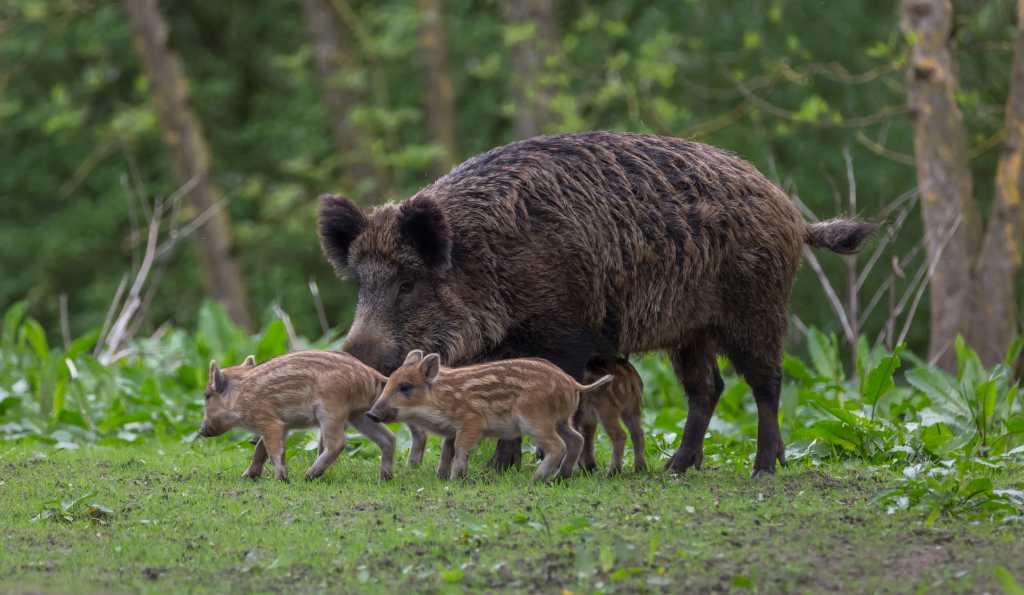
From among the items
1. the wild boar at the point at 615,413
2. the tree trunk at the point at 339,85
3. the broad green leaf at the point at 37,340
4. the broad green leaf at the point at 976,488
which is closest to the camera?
the broad green leaf at the point at 976,488

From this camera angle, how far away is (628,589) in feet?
19.2

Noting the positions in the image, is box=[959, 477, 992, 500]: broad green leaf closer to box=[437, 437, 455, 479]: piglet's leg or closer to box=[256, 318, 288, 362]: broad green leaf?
Result: box=[437, 437, 455, 479]: piglet's leg

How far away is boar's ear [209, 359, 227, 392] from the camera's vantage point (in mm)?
8727

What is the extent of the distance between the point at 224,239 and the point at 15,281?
795 cm

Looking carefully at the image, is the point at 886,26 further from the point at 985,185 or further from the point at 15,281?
the point at 15,281

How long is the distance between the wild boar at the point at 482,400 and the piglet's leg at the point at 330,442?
0.23 meters

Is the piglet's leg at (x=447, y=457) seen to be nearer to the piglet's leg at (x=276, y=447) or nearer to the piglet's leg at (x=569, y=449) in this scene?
the piglet's leg at (x=569, y=449)

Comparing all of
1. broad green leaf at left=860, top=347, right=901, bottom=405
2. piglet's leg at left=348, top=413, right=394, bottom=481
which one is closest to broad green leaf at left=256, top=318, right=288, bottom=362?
piglet's leg at left=348, top=413, right=394, bottom=481

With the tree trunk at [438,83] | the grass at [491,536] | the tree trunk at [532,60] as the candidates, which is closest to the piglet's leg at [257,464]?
the grass at [491,536]

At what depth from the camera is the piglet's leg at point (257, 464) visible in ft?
28.7

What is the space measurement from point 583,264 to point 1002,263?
614cm

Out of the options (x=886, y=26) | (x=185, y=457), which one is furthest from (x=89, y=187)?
(x=185, y=457)

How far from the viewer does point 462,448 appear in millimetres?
8406

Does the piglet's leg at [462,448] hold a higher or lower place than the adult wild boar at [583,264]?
lower
